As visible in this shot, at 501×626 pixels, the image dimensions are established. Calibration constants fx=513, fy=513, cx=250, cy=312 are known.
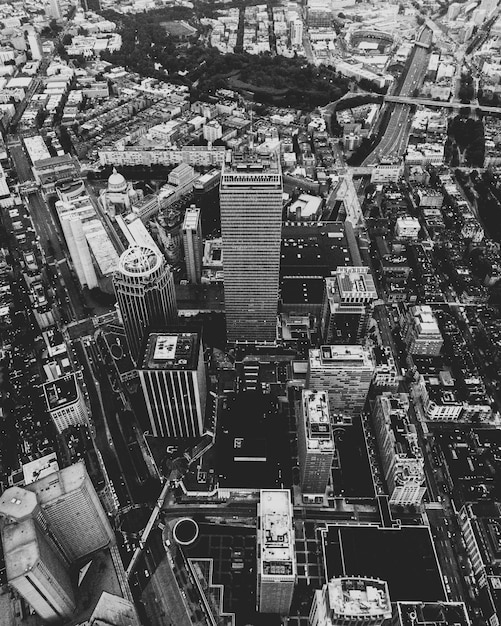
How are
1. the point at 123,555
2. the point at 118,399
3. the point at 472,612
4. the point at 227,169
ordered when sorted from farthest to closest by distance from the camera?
1. the point at 118,399
2. the point at 227,169
3. the point at 123,555
4. the point at 472,612

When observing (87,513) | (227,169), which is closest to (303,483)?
(87,513)

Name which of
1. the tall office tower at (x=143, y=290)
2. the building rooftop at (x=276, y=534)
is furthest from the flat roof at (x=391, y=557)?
the tall office tower at (x=143, y=290)

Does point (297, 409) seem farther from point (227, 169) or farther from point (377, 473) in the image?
point (227, 169)

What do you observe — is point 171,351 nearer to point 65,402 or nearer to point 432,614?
point 65,402

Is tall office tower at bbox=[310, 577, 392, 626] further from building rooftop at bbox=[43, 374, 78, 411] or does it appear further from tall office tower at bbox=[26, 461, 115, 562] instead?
building rooftop at bbox=[43, 374, 78, 411]

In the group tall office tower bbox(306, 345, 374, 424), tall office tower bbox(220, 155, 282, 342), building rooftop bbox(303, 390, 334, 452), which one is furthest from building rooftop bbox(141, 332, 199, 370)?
tall office tower bbox(306, 345, 374, 424)

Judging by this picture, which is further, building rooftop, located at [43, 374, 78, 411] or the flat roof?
building rooftop, located at [43, 374, 78, 411]
